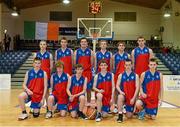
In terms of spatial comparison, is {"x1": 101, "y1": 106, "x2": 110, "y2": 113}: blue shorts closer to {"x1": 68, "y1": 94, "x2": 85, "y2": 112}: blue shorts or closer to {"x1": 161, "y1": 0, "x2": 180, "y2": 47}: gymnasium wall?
{"x1": 68, "y1": 94, "x2": 85, "y2": 112}: blue shorts

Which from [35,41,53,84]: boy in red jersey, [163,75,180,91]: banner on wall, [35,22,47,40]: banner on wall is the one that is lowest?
[163,75,180,91]: banner on wall

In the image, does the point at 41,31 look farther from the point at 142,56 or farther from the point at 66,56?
the point at 142,56

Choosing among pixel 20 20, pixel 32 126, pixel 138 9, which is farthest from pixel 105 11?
pixel 32 126

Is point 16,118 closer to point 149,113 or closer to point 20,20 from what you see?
point 149,113

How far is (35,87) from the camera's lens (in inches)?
254

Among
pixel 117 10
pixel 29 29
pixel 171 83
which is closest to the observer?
pixel 171 83

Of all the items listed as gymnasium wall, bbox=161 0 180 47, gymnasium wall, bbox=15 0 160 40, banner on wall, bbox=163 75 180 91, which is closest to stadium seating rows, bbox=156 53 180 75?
banner on wall, bbox=163 75 180 91

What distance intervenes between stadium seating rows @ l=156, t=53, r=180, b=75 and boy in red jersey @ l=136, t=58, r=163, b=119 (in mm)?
9130

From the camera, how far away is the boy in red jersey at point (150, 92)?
632 cm

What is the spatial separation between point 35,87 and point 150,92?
216 cm

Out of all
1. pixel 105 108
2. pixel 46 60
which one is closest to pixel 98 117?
pixel 105 108

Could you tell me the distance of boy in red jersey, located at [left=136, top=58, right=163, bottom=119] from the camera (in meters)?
6.32

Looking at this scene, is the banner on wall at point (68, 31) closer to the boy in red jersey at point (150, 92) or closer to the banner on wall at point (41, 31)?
the banner on wall at point (41, 31)

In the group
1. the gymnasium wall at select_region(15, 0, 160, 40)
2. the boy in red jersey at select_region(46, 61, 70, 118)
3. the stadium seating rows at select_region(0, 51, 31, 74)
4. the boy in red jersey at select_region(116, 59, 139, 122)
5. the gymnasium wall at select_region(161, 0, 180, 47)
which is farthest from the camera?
the gymnasium wall at select_region(15, 0, 160, 40)
